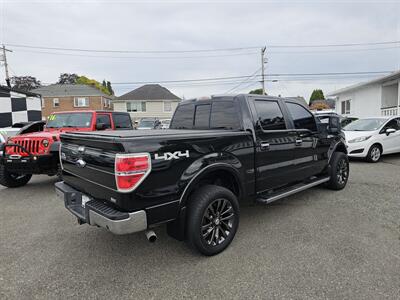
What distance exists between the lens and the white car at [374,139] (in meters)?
8.12

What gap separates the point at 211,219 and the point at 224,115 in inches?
57.8

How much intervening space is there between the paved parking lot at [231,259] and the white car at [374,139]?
13.6 feet

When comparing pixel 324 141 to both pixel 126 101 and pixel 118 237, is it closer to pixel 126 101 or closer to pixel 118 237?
pixel 118 237

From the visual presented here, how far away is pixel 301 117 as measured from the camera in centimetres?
437

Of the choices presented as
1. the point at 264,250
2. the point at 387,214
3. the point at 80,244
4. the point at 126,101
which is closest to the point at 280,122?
the point at 264,250

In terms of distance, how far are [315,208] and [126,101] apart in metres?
36.3

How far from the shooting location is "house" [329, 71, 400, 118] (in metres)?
15.6

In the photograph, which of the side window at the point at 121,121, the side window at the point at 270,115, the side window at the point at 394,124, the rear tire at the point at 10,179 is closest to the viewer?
the side window at the point at 270,115

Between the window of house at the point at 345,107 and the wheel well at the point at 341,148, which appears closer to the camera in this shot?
the wheel well at the point at 341,148

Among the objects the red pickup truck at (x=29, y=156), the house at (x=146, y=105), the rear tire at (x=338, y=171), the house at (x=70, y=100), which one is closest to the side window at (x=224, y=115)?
the rear tire at (x=338, y=171)

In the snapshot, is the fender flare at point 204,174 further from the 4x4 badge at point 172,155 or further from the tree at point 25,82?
the tree at point 25,82

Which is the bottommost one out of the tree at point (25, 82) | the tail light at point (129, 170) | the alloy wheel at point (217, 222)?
the alloy wheel at point (217, 222)

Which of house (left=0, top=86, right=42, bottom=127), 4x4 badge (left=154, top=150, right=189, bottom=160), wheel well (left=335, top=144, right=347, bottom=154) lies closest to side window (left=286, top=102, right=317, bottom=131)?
wheel well (left=335, top=144, right=347, bottom=154)

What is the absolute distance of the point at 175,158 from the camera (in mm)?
2590
